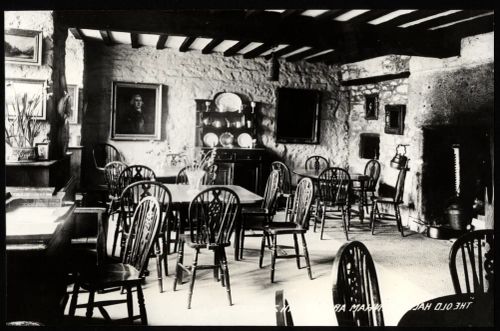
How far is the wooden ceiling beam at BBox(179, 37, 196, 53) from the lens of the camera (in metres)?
6.43

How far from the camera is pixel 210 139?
7.46 meters

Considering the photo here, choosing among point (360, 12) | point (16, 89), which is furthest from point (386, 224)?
point (16, 89)

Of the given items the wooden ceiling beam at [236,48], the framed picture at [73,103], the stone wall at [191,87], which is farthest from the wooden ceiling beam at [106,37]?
the wooden ceiling beam at [236,48]

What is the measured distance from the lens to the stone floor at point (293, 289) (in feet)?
9.87

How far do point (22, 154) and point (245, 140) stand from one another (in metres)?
4.51

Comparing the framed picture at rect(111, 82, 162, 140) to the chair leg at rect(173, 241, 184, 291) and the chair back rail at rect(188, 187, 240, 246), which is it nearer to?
the chair leg at rect(173, 241, 184, 291)

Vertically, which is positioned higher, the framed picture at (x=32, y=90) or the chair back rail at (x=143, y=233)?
the framed picture at (x=32, y=90)

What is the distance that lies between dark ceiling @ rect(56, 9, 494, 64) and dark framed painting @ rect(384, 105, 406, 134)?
1.46m

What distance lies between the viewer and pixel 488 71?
4.63 metres

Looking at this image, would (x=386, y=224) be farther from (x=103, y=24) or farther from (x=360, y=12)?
(x=103, y=24)

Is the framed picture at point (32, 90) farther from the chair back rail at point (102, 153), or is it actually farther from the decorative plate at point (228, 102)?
the decorative plate at point (228, 102)

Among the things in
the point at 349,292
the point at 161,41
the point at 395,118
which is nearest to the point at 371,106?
the point at 395,118

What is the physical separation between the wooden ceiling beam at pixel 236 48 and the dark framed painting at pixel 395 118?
2468 mm

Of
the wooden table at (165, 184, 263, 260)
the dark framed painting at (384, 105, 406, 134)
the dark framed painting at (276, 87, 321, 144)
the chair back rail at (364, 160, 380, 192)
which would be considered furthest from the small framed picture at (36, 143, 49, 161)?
the dark framed painting at (384, 105, 406, 134)
